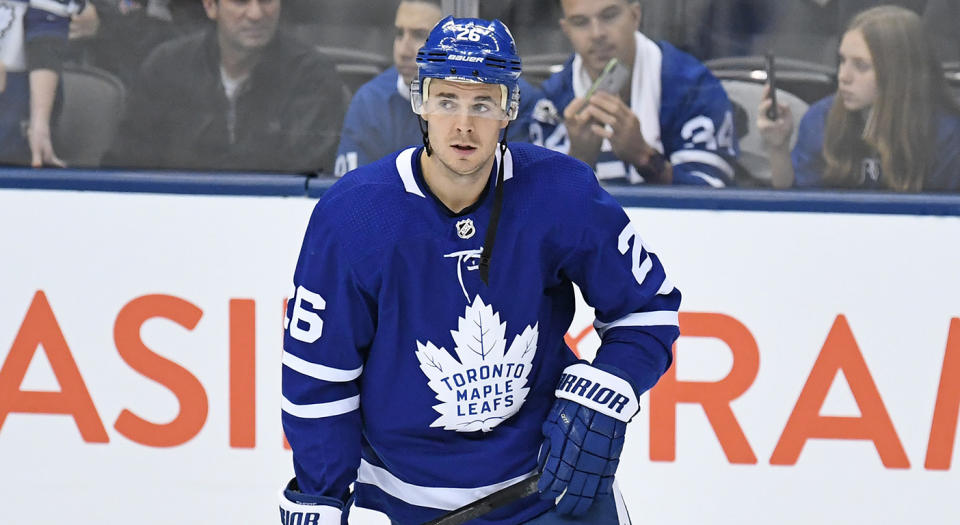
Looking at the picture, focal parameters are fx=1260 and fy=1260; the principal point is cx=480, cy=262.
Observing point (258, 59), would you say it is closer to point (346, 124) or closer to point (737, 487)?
point (346, 124)

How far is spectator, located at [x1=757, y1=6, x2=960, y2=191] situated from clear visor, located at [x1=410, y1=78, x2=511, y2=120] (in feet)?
4.24

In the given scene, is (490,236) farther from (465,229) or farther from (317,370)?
(317,370)

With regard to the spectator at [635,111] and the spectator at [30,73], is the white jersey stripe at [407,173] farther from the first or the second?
the spectator at [30,73]

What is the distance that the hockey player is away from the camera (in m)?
2.03

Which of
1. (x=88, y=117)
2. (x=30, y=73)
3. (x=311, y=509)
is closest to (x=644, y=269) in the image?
(x=311, y=509)

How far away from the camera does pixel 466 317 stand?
2.08 metres

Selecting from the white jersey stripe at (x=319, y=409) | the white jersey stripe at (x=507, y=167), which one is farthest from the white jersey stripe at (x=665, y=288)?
the white jersey stripe at (x=319, y=409)

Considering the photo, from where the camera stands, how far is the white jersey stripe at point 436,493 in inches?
87.1

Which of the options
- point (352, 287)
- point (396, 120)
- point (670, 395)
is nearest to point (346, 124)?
point (396, 120)

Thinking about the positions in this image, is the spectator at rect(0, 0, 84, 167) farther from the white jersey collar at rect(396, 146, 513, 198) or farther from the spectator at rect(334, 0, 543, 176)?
the white jersey collar at rect(396, 146, 513, 198)

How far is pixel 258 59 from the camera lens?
324cm

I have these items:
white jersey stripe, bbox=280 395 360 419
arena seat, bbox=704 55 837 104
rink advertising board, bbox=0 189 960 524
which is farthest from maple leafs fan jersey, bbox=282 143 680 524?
arena seat, bbox=704 55 837 104

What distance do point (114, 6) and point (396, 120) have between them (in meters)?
0.78

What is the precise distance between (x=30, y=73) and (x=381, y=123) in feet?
3.03
